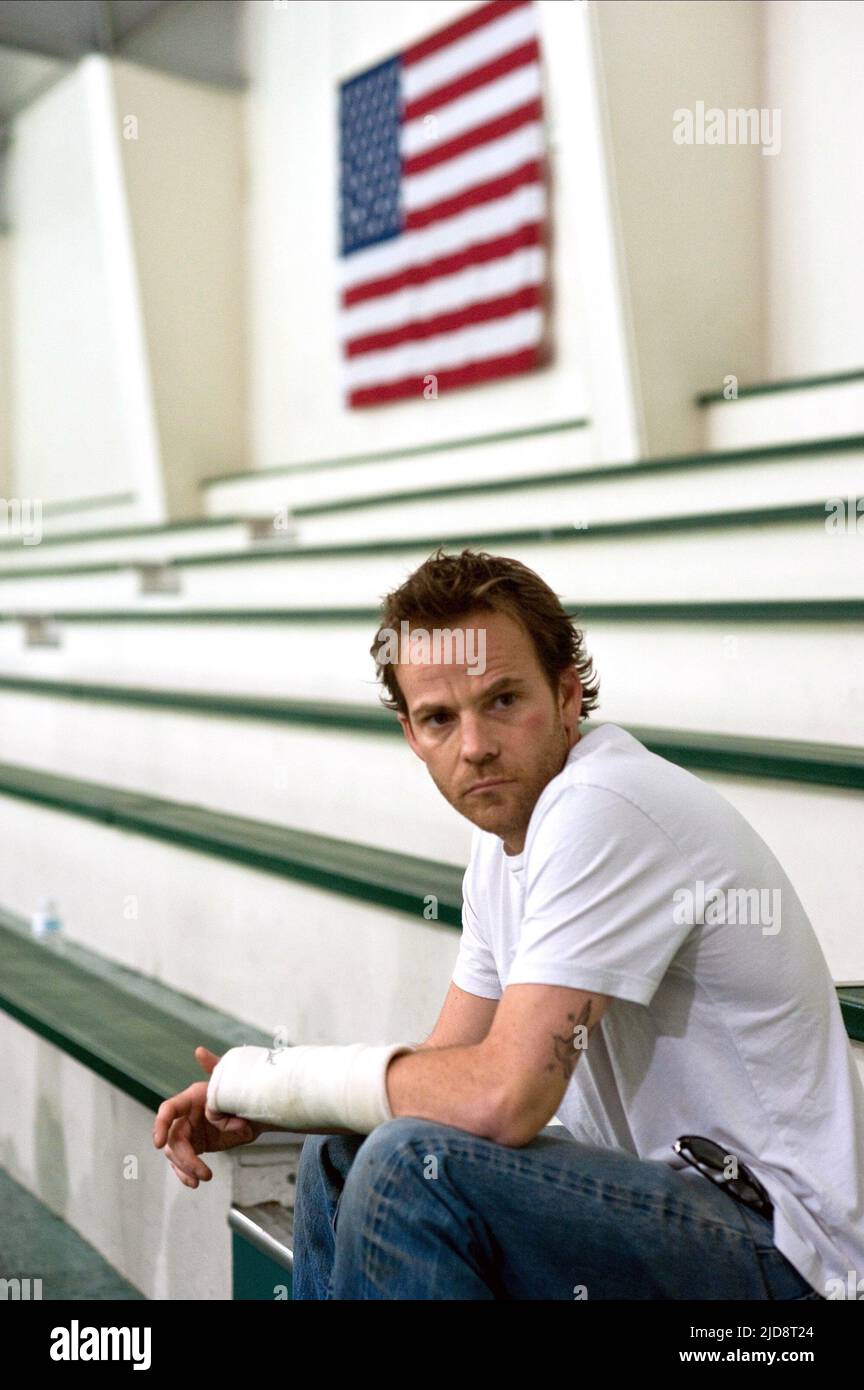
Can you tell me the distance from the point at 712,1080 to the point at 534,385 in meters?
3.44

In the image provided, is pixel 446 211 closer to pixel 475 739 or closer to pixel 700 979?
pixel 475 739

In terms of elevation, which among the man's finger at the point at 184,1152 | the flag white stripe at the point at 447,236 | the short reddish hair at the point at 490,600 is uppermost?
the flag white stripe at the point at 447,236

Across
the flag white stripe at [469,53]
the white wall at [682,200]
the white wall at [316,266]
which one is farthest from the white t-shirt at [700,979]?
the flag white stripe at [469,53]

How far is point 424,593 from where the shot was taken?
110cm

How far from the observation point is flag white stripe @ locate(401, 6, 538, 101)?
4172 millimetres

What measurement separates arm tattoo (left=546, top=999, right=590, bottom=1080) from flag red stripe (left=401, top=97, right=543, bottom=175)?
144 inches

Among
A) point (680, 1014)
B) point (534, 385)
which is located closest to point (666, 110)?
point (534, 385)

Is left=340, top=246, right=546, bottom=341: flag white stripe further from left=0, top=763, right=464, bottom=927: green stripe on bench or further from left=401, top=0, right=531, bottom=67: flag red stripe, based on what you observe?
left=0, top=763, right=464, bottom=927: green stripe on bench

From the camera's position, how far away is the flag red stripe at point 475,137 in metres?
4.14

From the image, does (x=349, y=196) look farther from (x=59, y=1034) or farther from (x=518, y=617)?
(x=518, y=617)

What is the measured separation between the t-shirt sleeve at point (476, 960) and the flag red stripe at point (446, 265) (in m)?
3.27

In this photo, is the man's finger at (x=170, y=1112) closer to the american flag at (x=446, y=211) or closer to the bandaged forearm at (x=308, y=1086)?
the bandaged forearm at (x=308, y=1086)

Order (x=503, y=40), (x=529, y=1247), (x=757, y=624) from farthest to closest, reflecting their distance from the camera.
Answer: (x=503, y=40) < (x=757, y=624) < (x=529, y=1247)

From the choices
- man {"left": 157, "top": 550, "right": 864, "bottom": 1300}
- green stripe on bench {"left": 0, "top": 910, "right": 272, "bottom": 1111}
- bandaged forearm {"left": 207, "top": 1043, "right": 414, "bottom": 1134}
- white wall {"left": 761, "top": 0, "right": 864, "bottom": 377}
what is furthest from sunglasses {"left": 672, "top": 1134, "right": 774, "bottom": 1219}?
white wall {"left": 761, "top": 0, "right": 864, "bottom": 377}
